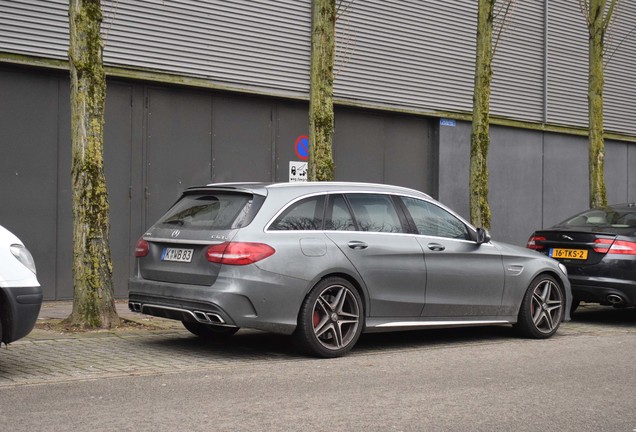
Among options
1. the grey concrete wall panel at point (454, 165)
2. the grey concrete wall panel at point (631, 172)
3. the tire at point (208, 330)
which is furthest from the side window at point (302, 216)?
the grey concrete wall panel at point (631, 172)

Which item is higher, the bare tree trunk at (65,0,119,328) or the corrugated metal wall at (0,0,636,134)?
the corrugated metal wall at (0,0,636,134)

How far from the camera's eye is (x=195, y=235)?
346 inches

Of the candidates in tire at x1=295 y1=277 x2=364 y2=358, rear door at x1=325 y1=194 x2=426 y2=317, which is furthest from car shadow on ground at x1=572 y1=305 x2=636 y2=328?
tire at x1=295 y1=277 x2=364 y2=358

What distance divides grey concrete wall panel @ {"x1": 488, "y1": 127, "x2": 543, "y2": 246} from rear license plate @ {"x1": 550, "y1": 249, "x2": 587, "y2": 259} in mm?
7840

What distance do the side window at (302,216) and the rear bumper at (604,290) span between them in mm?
4611

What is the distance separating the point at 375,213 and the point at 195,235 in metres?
1.94

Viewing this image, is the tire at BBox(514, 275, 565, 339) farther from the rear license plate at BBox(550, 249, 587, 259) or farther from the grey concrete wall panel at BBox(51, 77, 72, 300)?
Result: the grey concrete wall panel at BBox(51, 77, 72, 300)

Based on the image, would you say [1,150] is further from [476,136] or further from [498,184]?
[498,184]

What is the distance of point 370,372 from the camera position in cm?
831

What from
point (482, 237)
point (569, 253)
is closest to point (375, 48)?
point (569, 253)

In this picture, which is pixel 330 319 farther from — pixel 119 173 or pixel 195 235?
pixel 119 173

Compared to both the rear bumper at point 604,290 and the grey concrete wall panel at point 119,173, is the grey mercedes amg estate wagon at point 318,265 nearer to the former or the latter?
the rear bumper at point 604,290

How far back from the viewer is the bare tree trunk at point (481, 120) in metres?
15.5

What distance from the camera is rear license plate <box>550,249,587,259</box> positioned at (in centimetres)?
1245
